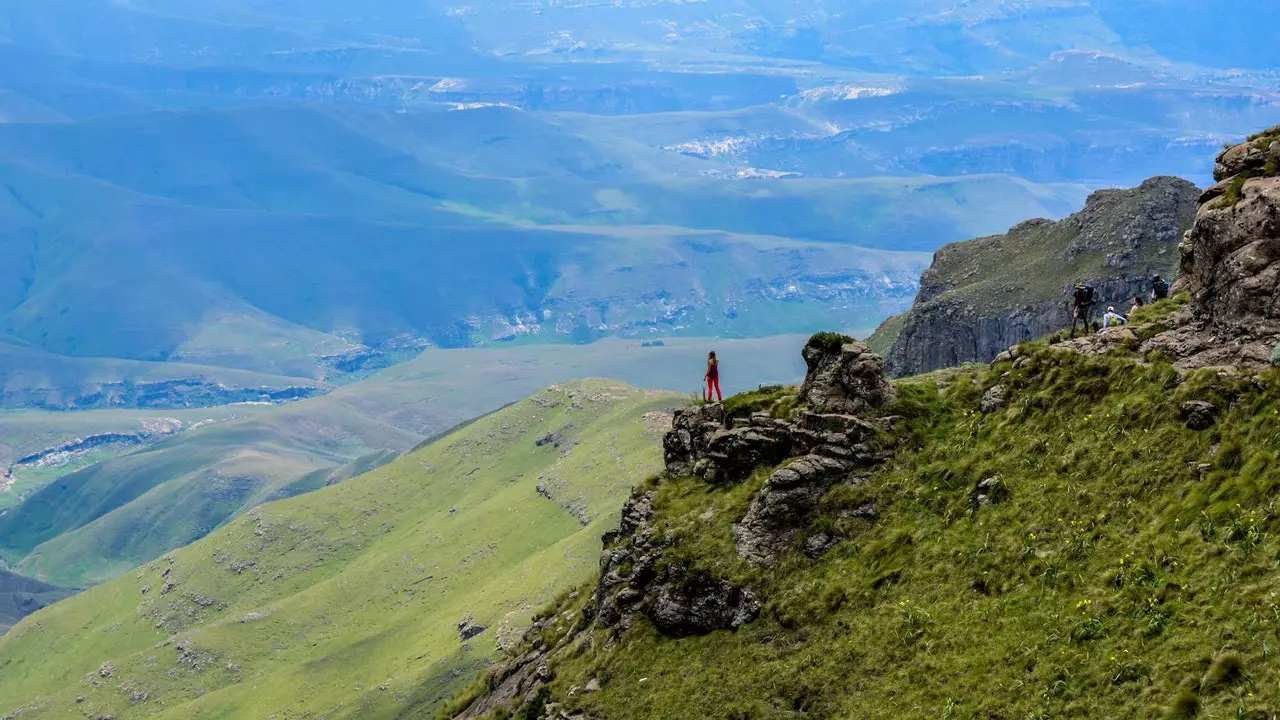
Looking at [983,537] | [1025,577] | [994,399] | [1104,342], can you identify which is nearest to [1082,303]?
[1104,342]

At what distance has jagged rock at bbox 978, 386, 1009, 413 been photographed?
54719 millimetres

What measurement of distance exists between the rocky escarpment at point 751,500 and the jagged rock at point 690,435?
5 cm

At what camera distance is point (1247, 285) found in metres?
47.9

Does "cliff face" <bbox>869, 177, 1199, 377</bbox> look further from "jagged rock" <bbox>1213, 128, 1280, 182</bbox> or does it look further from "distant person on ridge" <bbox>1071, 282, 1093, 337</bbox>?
"jagged rock" <bbox>1213, 128, 1280, 182</bbox>

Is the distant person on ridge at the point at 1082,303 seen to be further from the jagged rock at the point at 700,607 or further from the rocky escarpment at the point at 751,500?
the jagged rock at the point at 700,607

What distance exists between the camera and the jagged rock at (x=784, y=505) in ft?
177

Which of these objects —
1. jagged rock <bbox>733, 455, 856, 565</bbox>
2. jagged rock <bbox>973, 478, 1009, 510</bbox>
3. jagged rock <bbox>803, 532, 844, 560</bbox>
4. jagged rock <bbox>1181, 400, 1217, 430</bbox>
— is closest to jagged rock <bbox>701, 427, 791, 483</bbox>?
jagged rock <bbox>733, 455, 856, 565</bbox>

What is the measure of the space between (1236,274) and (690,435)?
78.6 feet

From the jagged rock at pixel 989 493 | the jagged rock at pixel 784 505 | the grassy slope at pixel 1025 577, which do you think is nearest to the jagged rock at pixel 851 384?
the grassy slope at pixel 1025 577

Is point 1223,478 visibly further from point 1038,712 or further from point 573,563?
point 573,563

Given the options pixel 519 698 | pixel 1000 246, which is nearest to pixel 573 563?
pixel 1000 246

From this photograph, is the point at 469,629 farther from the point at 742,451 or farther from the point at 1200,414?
the point at 1200,414

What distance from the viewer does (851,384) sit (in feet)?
187

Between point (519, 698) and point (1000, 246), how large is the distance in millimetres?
131430
